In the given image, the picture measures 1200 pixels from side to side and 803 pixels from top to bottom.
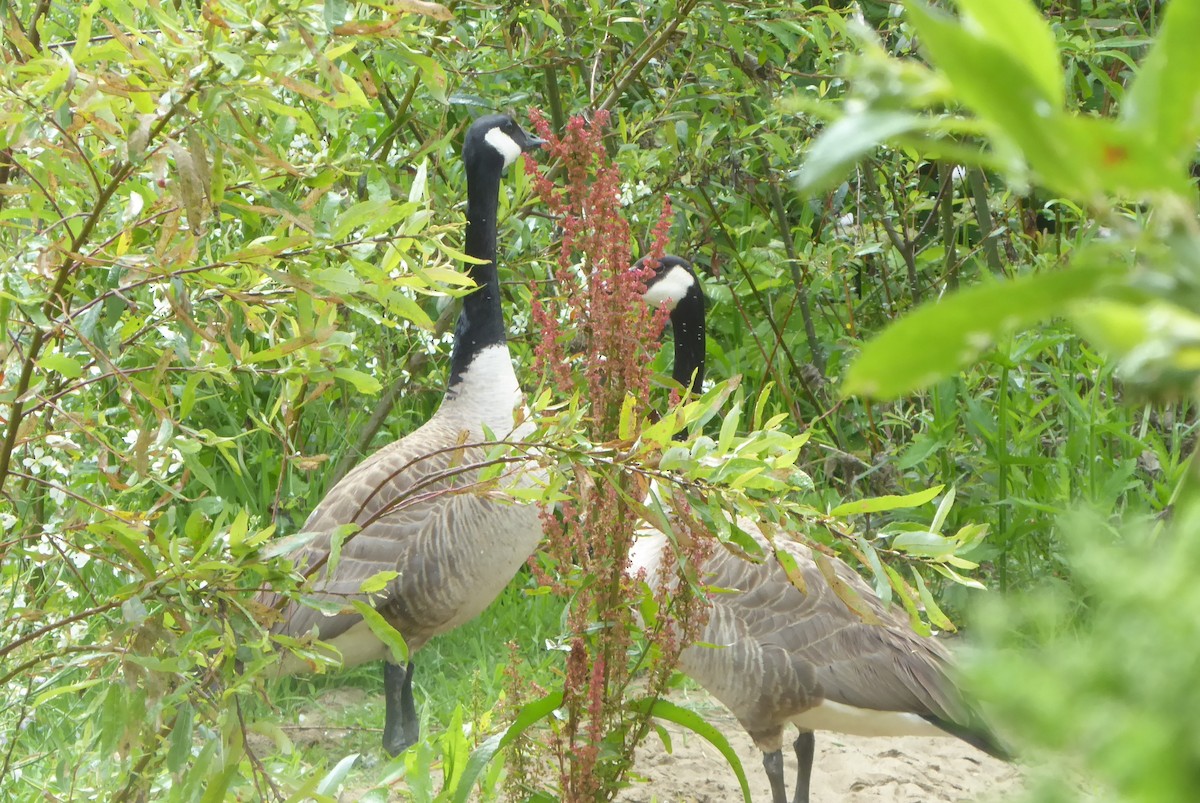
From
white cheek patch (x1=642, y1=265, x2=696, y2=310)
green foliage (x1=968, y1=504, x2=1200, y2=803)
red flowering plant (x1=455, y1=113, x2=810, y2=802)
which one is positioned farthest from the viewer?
white cheek patch (x1=642, y1=265, x2=696, y2=310)

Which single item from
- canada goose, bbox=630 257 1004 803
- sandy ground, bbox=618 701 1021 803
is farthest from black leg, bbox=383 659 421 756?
canada goose, bbox=630 257 1004 803

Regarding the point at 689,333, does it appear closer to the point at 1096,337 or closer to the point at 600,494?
the point at 600,494

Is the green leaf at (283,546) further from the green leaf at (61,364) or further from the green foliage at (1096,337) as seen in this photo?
the green foliage at (1096,337)

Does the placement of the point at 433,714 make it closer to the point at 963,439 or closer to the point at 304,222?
the point at 963,439

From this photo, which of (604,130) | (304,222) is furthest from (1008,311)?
(604,130)

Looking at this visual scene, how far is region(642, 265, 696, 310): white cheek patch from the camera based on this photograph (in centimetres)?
496

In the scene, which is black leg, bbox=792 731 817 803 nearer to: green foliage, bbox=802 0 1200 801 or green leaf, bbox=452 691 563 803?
green leaf, bbox=452 691 563 803

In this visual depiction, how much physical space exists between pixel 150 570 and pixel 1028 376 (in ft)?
13.4

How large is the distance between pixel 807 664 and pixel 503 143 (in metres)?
2.17

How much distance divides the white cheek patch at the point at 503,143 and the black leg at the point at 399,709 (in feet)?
6.01

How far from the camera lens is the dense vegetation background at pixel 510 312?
13.8 inches

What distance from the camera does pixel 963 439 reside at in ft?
17.2

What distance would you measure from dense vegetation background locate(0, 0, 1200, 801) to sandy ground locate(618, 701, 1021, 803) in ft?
1.47

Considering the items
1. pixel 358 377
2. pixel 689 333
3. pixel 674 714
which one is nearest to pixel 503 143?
pixel 689 333
